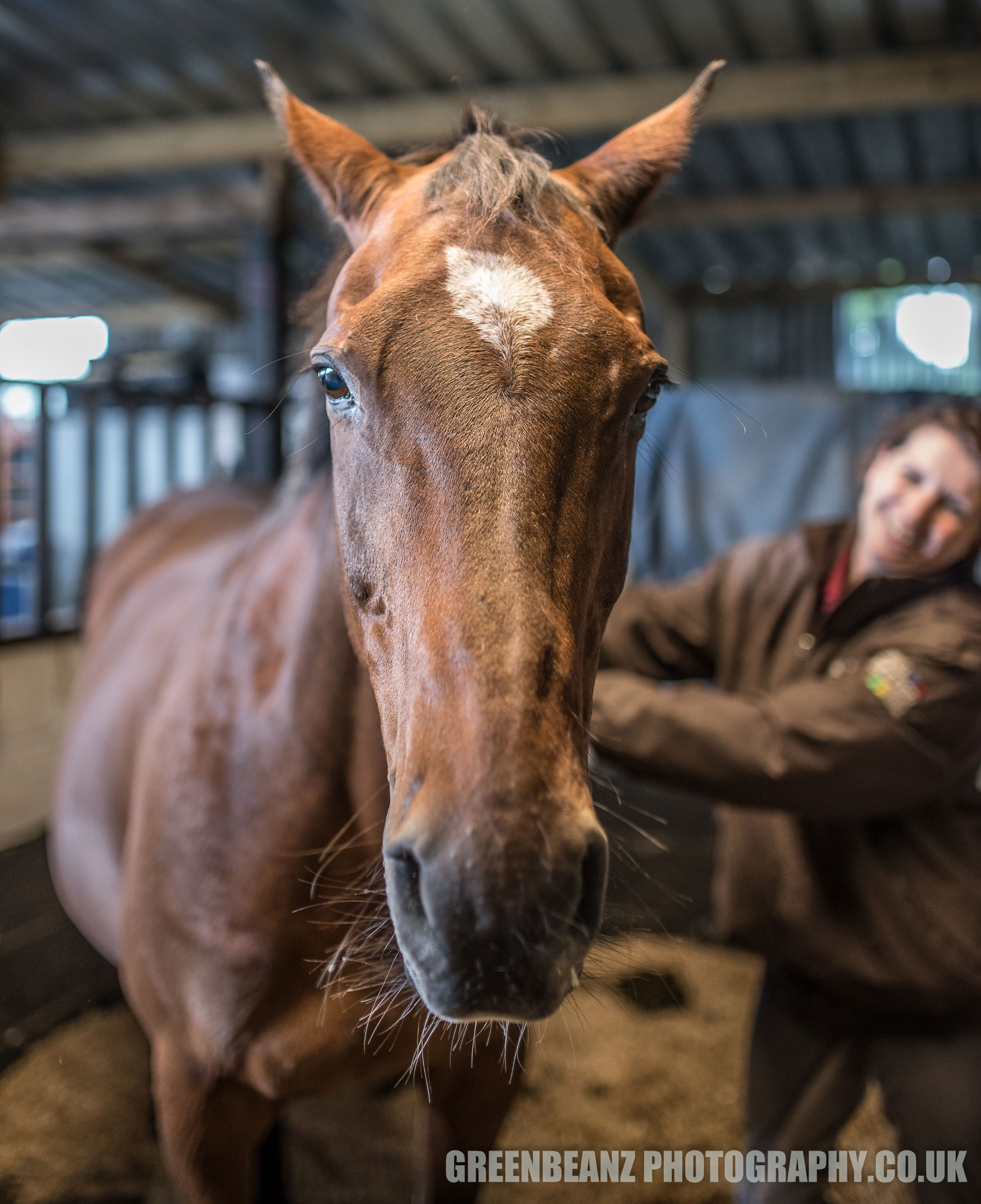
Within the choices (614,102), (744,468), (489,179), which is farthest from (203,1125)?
(744,468)

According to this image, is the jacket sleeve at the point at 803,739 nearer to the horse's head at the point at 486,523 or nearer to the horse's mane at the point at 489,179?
the horse's head at the point at 486,523

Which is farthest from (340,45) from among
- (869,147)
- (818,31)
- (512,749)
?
(869,147)

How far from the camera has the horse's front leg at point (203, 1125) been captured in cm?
115

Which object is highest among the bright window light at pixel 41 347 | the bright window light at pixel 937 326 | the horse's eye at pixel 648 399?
the bright window light at pixel 937 326

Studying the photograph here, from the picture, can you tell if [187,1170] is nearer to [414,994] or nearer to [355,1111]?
[414,994]

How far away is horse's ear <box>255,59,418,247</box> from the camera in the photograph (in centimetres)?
104

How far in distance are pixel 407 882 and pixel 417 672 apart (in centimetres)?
17

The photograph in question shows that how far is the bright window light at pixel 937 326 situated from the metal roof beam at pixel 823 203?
0.80m

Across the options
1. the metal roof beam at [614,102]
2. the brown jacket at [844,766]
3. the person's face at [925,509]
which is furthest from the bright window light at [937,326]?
the brown jacket at [844,766]

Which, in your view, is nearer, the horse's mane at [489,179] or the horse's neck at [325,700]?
the horse's mane at [489,179]

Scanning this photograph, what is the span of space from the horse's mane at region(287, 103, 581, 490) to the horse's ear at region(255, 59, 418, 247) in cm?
5

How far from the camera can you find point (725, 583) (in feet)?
5.49

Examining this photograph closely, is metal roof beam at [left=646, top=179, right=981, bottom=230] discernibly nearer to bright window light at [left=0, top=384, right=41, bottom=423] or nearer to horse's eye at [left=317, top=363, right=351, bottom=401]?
bright window light at [left=0, top=384, right=41, bottom=423]

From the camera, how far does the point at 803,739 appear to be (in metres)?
1.29
